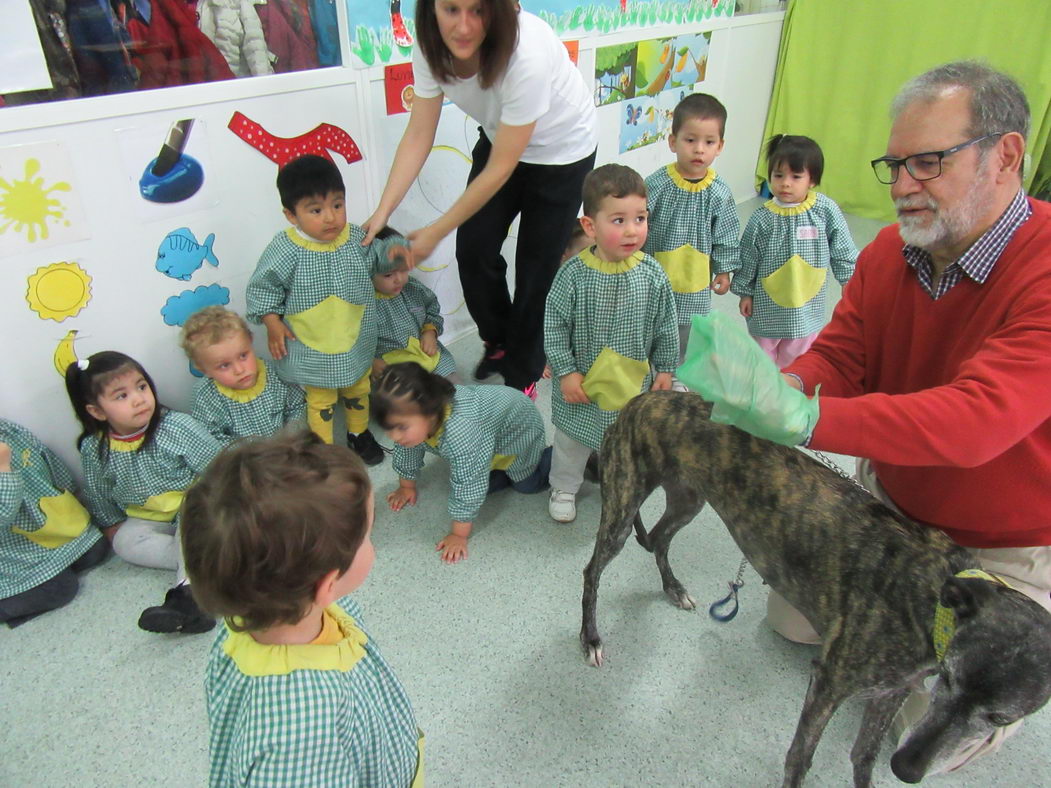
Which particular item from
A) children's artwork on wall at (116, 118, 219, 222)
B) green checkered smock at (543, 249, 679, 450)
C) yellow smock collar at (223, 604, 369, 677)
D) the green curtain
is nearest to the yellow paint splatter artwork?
children's artwork on wall at (116, 118, 219, 222)

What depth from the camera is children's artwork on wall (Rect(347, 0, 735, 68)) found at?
7.50 feet

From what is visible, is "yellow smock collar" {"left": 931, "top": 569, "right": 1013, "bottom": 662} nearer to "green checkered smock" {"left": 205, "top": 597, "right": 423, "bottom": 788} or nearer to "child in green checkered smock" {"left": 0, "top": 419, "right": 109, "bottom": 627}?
"green checkered smock" {"left": 205, "top": 597, "right": 423, "bottom": 788}

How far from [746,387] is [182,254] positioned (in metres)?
1.79

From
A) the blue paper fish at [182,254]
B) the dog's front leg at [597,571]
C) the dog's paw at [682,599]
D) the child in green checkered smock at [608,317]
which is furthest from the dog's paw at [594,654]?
the blue paper fish at [182,254]

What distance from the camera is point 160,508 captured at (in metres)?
2.04

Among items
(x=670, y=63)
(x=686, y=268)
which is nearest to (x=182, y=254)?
(x=686, y=268)

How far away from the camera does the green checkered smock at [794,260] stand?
2436 mm

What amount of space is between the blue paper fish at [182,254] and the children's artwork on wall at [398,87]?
0.79m

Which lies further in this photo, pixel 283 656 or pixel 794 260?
pixel 794 260

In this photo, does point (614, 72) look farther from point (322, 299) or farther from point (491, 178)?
point (322, 299)

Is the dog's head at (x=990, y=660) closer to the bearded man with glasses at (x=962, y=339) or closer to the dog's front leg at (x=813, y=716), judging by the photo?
the bearded man with glasses at (x=962, y=339)

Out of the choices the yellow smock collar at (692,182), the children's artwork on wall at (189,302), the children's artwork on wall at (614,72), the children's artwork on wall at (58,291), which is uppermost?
the children's artwork on wall at (614,72)

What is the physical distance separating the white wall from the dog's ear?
212 centimetres

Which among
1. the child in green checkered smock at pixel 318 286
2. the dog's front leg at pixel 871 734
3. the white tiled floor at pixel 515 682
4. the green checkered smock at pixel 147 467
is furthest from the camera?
the child in green checkered smock at pixel 318 286
